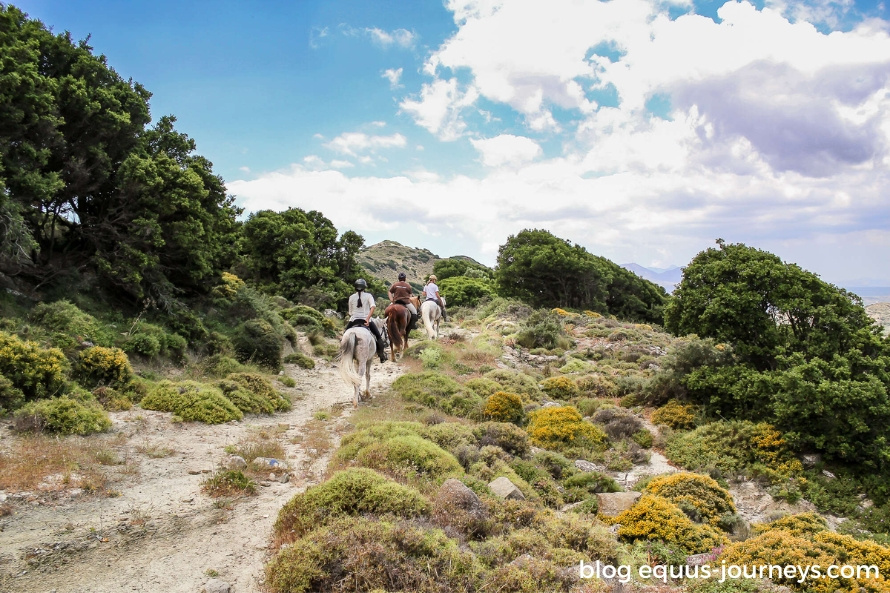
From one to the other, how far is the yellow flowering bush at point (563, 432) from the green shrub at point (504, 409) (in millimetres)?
480

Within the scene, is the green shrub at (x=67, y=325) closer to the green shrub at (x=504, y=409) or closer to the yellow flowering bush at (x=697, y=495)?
the green shrub at (x=504, y=409)

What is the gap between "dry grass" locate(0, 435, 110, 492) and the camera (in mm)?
6637

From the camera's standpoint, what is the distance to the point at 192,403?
11336 millimetres

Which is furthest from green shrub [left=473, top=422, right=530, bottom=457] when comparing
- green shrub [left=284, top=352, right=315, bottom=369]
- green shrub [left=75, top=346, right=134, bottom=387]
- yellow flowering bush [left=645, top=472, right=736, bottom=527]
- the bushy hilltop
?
green shrub [left=284, top=352, right=315, bottom=369]

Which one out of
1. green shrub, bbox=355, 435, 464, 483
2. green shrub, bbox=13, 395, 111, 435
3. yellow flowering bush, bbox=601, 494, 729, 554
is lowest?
yellow flowering bush, bbox=601, 494, 729, 554

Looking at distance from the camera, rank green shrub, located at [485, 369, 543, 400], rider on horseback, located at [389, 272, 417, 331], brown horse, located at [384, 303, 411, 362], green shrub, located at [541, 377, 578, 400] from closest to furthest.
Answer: green shrub, located at [485, 369, 543, 400], green shrub, located at [541, 377, 578, 400], brown horse, located at [384, 303, 411, 362], rider on horseback, located at [389, 272, 417, 331]

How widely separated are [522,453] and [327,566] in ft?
20.0

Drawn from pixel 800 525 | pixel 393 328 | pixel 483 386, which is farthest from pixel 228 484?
pixel 393 328

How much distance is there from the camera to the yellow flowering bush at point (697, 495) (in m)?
7.59

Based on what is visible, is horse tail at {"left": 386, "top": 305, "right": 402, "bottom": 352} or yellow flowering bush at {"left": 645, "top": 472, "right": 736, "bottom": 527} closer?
yellow flowering bush at {"left": 645, "top": 472, "right": 736, "bottom": 527}

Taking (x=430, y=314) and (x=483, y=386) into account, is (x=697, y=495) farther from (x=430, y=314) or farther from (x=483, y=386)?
(x=430, y=314)

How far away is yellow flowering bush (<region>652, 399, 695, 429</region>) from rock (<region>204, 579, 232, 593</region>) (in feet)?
36.9

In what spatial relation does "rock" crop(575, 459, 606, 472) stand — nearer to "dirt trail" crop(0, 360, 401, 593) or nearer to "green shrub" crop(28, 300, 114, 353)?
"dirt trail" crop(0, 360, 401, 593)

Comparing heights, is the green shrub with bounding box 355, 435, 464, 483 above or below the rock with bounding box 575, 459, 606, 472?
above
